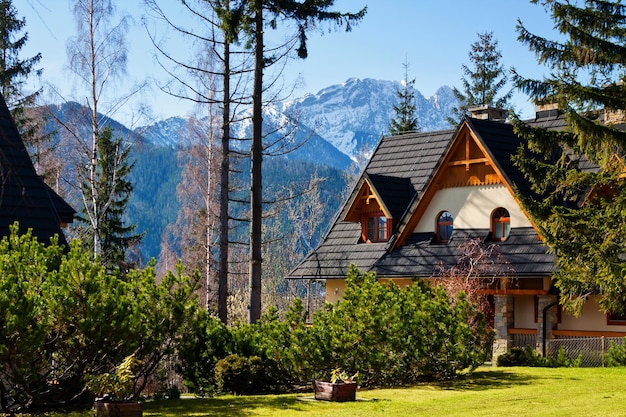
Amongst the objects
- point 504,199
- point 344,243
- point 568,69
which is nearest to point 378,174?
point 344,243

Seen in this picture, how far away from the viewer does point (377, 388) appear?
59.9 feet

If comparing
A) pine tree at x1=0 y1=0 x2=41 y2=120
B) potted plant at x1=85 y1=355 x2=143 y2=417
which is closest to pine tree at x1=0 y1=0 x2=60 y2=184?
pine tree at x1=0 y1=0 x2=41 y2=120

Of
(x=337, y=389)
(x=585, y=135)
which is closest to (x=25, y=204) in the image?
(x=337, y=389)

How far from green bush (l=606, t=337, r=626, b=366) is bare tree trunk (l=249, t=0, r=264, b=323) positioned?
335 inches

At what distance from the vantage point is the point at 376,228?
30453 mm

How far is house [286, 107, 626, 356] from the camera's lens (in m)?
25.6

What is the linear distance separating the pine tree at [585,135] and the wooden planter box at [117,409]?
9.56 metres

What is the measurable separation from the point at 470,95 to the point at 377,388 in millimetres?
33260

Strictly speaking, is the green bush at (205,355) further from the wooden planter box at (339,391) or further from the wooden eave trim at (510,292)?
the wooden eave trim at (510,292)

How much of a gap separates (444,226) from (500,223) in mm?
2009

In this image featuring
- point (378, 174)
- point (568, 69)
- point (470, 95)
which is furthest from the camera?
point (470, 95)

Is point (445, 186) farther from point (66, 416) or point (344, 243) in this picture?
→ point (66, 416)

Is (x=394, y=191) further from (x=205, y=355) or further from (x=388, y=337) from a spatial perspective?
(x=205, y=355)

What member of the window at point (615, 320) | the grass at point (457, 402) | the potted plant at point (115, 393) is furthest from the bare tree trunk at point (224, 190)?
the potted plant at point (115, 393)
